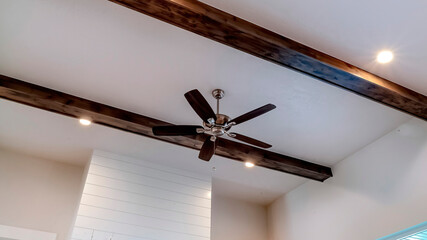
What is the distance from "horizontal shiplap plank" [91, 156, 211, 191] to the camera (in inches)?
185

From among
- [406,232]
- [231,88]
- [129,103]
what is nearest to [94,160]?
[129,103]

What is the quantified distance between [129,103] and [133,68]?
1.99ft

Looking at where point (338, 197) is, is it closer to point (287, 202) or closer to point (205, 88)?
point (287, 202)

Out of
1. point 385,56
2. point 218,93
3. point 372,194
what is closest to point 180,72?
point 218,93

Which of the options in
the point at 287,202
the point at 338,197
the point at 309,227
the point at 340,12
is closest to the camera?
the point at 340,12

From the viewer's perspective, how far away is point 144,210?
4.60 metres


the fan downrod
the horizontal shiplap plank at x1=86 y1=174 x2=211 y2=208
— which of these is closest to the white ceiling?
the fan downrod

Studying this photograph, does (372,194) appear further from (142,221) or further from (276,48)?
(142,221)

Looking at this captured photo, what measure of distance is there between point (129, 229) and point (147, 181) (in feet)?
2.39

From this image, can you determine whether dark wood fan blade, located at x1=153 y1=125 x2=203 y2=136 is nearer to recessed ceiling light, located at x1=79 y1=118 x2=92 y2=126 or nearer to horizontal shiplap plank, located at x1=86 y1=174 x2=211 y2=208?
recessed ceiling light, located at x1=79 y1=118 x2=92 y2=126

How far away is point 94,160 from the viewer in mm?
4637

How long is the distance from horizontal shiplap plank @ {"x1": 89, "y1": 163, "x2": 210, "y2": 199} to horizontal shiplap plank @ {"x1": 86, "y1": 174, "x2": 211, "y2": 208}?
0.16 ft

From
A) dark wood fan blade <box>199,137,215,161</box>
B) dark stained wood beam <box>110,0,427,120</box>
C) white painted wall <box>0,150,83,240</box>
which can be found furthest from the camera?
white painted wall <box>0,150,83,240</box>

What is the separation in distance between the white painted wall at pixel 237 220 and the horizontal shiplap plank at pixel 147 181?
866 millimetres
